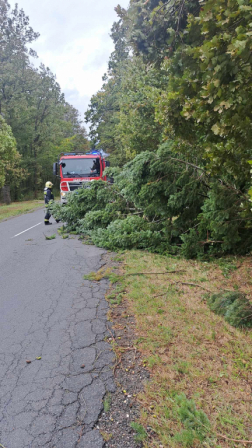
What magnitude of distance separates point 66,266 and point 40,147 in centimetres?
3408

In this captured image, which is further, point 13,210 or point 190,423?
point 13,210

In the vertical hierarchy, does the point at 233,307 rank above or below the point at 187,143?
below

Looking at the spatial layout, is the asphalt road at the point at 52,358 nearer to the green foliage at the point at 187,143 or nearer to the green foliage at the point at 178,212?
the green foliage at the point at 178,212

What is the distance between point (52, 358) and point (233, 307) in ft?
7.86

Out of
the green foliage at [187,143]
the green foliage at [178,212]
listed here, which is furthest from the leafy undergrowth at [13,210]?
the green foliage at [178,212]

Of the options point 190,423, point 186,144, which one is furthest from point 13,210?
point 190,423

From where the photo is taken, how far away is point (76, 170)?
50.3 feet

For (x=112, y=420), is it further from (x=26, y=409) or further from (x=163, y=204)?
(x=163, y=204)

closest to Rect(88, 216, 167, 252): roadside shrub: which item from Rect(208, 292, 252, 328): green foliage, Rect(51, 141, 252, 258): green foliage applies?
Rect(51, 141, 252, 258): green foliage

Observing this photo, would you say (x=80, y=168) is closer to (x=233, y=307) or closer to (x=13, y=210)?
(x=13, y=210)

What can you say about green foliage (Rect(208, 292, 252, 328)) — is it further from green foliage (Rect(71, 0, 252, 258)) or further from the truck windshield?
the truck windshield

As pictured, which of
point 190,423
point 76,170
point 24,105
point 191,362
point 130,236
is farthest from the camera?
point 24,105

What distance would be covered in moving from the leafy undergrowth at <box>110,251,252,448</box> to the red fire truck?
10.2 m

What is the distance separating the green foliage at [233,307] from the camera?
12.9 ft
